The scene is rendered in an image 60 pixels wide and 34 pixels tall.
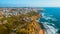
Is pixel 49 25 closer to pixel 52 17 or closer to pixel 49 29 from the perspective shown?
pixel 49 29

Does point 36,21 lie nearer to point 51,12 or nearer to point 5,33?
point 51,12

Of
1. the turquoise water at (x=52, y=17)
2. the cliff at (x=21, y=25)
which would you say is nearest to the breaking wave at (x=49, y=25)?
the turquoise water at (x=52, y=17)

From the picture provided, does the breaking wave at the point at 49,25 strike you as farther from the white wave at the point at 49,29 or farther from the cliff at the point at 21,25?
the cliff at the point at 21,25

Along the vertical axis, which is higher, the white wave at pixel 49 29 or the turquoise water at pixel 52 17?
the turquoise water at pixel 52 17

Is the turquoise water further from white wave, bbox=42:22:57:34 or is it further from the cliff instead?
the cliff

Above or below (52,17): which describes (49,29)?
below

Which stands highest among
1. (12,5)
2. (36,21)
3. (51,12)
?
(12,5)

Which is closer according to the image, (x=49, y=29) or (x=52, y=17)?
(x=49, y=29)

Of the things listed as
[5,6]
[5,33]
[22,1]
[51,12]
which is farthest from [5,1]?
[51,12]

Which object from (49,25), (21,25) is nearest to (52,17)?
(49,25)
